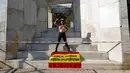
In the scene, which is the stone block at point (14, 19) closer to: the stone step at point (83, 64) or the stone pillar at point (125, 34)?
the stone step at point (83, 64)

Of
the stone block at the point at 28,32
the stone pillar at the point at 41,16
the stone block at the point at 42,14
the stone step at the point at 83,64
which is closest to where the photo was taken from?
the stone step at the point at 83,64

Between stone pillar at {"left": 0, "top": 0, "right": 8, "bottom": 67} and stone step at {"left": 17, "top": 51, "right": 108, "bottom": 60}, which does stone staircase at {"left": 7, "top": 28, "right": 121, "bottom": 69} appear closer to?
stone step at {"left": 17, "top": 51, "right": 108, "bottom": 60}

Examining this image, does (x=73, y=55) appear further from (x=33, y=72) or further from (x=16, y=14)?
(x=16, y=14)

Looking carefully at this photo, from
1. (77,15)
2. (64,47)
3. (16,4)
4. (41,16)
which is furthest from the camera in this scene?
(77,15)

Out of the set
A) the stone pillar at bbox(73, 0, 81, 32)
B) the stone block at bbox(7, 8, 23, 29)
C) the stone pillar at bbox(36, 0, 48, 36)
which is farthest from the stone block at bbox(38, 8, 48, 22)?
the stone block at bbox(7, 8, 23, 29)

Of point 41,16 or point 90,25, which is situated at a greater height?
point 41,16

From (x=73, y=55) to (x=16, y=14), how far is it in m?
3.74

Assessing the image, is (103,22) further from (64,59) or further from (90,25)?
(64,59)

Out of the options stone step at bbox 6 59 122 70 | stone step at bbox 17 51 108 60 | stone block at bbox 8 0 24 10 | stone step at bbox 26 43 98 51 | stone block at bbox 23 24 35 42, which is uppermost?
stone block at bbox 8 0 24 10

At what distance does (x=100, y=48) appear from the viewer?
775cm

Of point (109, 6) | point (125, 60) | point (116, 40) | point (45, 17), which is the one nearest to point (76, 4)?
point (45, 17)

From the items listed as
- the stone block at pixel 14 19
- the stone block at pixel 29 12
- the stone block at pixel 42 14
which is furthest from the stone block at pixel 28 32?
the stone block at pixel 42 14

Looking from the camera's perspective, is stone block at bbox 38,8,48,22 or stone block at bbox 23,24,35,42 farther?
stone block at bbox 38,8,48,22

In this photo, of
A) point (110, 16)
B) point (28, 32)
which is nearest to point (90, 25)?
point (110, 16)
